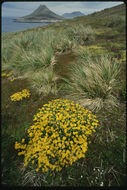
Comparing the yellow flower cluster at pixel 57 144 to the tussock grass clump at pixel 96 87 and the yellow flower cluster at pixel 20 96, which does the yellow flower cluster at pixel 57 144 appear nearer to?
the tussock grass clump at pixel 96 87

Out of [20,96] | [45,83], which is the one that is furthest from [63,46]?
[20,96]

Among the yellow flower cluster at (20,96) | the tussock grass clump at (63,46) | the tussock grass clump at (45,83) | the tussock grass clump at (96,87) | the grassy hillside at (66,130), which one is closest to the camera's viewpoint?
the grassy hillside at (66,130)

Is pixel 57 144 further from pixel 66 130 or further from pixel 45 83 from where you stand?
pixel 45 83

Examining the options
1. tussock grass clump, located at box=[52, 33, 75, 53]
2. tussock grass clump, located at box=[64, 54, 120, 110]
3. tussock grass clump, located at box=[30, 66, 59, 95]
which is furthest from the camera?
tussock grass clump, located at box=[52, 33, 75, 53]

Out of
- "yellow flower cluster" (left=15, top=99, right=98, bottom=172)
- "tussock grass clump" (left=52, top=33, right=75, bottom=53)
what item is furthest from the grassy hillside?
"tussock grass clump" (left=52, top=33, right=75, bottom=53)

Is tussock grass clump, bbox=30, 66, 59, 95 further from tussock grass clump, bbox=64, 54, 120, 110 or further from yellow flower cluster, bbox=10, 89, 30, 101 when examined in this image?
tussock grass clump, bbox=64, 54, 120, 110

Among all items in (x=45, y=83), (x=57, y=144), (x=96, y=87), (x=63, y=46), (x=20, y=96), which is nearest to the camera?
(x=57, y=144)

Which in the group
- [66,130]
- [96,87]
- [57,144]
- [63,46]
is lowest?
[57,144]

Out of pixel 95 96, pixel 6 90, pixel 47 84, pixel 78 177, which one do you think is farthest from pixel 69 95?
pixel 6 90

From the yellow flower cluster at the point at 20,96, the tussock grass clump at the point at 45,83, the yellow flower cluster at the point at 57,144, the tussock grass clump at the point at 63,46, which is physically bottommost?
the yellow flower cluster at the point at 57,144

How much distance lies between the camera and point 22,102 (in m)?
3.77

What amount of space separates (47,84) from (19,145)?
7.67 ft

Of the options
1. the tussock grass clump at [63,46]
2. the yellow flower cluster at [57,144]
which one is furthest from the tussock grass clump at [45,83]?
the tussock grass clump at [63,46]

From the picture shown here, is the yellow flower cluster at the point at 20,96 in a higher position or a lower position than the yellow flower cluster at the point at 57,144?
higher
